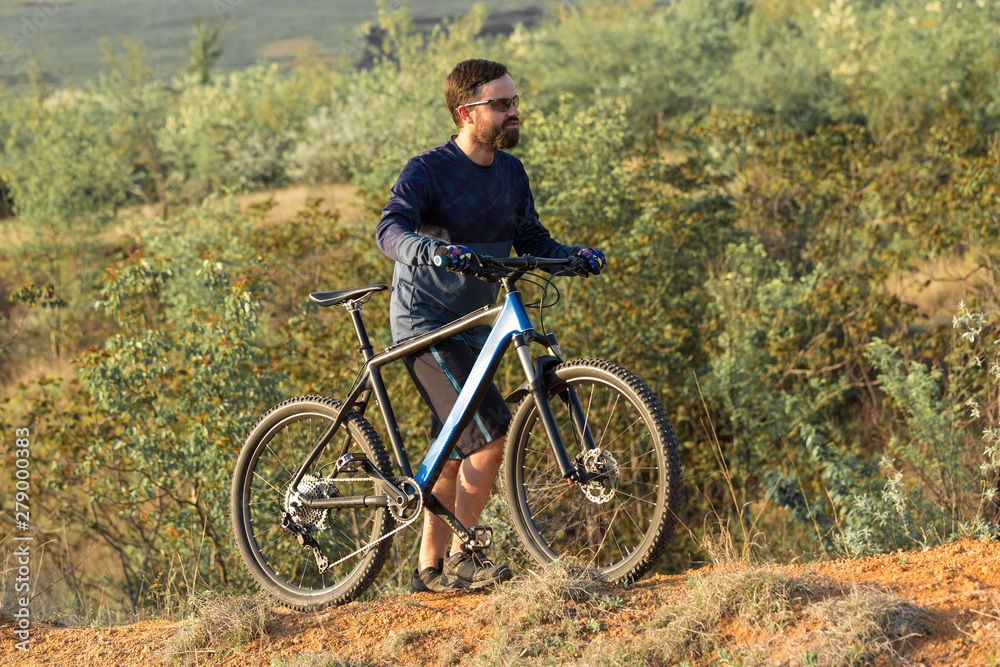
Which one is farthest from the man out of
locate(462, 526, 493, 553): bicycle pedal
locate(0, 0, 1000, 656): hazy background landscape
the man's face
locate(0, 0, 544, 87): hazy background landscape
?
locate(0, 0, 544, 87): hazy background landscape

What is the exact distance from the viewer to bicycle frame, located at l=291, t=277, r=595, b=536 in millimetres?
3193

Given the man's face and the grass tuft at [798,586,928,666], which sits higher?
the man's face

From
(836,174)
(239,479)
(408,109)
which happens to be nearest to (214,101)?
(408,109)

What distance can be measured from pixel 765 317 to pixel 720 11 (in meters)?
25.7

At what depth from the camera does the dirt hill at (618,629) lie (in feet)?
8.86

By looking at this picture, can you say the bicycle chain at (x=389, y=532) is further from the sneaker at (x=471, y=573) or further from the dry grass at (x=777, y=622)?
the dry grass at (x=777, y=622)

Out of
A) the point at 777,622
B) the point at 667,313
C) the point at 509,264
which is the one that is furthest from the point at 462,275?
the point at 667,313

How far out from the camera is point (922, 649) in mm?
2639

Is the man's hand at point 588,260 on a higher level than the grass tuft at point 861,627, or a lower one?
higher

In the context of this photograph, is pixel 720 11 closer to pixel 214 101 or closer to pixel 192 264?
pixel 214 101

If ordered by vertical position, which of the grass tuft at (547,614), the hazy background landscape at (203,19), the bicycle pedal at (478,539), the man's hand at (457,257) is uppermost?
the hazy background landscape at (203,19)

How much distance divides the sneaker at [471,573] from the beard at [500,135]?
163 cm

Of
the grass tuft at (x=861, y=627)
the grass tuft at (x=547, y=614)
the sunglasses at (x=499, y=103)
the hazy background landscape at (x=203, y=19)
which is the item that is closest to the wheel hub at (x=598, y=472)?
the grass tuft at (x=547, y=614)

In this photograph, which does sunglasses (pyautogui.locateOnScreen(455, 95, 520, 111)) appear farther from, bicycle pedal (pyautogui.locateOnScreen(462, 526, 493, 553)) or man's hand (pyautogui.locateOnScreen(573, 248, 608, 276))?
bicycle pedal (pyautogui.locateOnScreen(462, 526, 493, 553))
